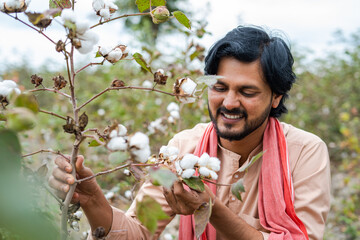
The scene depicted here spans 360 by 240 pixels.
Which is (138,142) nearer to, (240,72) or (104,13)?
(104,13)

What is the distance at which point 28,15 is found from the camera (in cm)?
64

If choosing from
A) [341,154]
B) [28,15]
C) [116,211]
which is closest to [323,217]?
[116,211]

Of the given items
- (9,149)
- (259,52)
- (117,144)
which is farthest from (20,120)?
(259,52)

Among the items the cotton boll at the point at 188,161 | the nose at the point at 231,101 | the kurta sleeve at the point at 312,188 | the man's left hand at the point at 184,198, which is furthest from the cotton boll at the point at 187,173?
the kurta sleeve at the point at 312,188

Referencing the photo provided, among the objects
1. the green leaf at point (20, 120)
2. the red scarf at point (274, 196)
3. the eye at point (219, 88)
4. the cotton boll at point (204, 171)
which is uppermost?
the green leaf at point (20, 120)

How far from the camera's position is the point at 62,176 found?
2.54 feet

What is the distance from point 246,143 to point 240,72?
0.36m

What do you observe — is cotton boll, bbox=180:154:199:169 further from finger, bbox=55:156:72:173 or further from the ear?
the ear

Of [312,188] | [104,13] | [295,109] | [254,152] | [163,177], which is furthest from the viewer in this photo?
[295,109]

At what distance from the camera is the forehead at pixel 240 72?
135 centimetres

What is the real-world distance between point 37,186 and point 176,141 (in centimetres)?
103

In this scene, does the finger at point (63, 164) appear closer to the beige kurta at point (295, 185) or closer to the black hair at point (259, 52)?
the beige kurta at point (295, 185)

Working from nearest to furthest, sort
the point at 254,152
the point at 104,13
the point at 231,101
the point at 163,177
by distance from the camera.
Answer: the point at 163,177
the point at 104,13
the point at 231,101
the point at 254,152

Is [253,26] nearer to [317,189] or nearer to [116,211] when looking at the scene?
[317,189]
